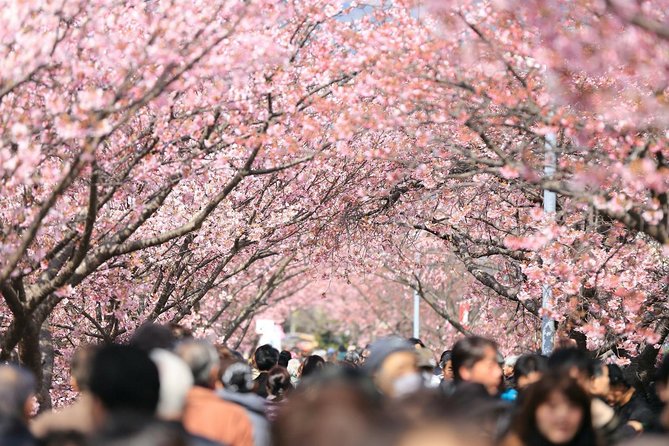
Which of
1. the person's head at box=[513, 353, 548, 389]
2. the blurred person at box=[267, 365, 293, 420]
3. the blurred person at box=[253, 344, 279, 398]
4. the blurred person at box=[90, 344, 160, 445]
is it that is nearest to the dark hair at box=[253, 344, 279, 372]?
the blurred person at box=[253, 344, 279, 398]

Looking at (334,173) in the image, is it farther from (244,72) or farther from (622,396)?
(622,396)

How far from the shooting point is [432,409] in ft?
10.1

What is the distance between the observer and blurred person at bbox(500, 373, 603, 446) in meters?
4.68

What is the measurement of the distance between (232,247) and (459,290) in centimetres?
2110

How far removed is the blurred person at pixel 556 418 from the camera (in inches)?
184

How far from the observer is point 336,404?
3.12m

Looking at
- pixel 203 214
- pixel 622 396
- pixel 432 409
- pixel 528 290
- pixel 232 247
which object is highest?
pixel 232 247

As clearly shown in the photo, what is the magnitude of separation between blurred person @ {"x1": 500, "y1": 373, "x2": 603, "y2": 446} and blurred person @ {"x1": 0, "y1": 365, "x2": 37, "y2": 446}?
2.10 metres

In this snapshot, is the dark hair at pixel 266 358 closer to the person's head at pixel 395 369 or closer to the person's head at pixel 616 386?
the person's head at pixel 616 386

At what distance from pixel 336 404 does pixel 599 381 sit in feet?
13.7

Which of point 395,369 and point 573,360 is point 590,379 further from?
point 395,369

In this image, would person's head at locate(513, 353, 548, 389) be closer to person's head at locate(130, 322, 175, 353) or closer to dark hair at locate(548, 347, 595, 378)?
dark hair at locate(548, 347, 595, 378)

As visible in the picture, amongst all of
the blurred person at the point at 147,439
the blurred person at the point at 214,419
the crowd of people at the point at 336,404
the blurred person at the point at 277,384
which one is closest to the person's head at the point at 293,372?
the blurred person at the point at 277,384

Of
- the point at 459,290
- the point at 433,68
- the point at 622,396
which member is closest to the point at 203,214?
the point at 433,68
